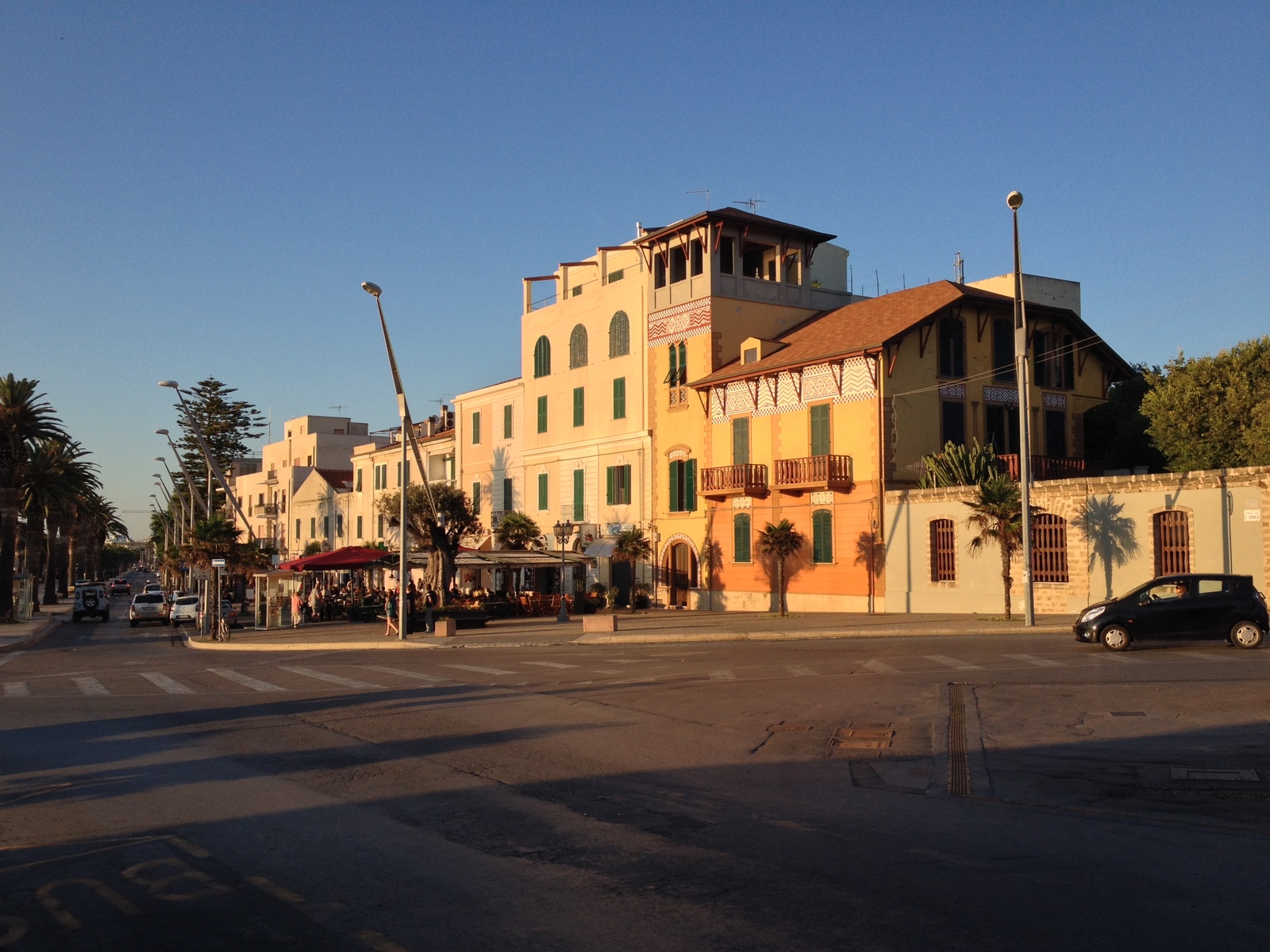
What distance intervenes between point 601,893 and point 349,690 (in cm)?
1301

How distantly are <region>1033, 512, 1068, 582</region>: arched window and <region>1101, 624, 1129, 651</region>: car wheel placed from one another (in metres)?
10.2

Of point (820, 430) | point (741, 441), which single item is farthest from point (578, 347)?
point (820, 430)

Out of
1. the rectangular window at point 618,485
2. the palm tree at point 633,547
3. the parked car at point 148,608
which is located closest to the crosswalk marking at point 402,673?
the palm tree at point 633,547

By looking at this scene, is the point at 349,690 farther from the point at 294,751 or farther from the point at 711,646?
the point at 711,646

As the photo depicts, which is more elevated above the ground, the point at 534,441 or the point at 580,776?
the point at 534,441

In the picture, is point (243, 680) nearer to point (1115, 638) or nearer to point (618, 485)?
point (1115, 638)

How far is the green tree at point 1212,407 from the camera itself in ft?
116

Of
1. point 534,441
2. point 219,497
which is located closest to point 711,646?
point 534,441

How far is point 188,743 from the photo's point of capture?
43.0 feet

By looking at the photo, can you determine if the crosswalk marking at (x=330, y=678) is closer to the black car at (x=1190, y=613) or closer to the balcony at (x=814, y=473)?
the black car at (x=1190, y=613)

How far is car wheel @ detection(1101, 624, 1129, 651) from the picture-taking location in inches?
843

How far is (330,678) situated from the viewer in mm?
21172

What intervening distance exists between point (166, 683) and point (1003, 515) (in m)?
20.3

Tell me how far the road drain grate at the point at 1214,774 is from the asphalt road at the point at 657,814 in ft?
0.16
